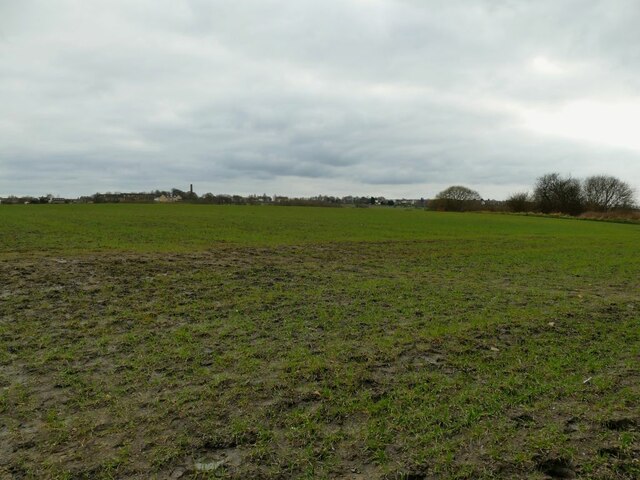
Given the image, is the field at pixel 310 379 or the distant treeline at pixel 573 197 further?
the distant treeline at pixel 573 197

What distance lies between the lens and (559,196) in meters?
98.6

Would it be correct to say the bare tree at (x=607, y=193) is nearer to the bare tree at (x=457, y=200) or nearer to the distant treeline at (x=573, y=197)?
the distant treeline at (x=573, y=197)

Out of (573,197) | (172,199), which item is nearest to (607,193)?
(573,197)

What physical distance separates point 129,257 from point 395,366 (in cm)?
1077

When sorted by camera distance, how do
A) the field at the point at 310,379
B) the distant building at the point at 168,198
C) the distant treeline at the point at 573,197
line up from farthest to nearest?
1. the distant building at the point at 168,198
2. the distant treeline at the point at 573,197
3. the field at the point at 310,379

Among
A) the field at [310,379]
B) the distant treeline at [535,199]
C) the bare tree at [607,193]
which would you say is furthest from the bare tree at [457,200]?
the field at [310,379]

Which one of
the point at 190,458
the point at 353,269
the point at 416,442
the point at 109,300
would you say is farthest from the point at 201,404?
the point at 353,269

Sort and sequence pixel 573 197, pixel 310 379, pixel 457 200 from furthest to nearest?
pixel 457 200 → pixel 573 197 → pixel 310 379

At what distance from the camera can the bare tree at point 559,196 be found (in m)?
96.4

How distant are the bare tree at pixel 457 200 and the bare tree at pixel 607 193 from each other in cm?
2590

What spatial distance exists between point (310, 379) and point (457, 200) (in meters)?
121

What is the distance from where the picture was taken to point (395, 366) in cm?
545

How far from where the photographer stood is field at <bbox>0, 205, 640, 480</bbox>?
3.49 meters

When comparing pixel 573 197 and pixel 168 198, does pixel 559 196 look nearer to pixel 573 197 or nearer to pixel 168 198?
pixel 573 197
